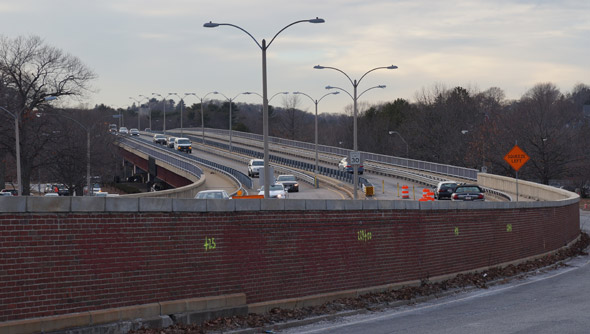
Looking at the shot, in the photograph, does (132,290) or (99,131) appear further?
(99,131)

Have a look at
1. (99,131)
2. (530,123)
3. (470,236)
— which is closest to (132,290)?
(470,236)

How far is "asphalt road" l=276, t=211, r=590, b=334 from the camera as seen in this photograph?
14.2 metres

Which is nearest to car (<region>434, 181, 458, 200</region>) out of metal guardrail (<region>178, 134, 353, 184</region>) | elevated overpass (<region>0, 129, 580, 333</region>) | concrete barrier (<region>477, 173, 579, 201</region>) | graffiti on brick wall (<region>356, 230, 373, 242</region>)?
concrete barrier (<region>477, 173, 579, 201</region>)

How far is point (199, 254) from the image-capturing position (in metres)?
14.2

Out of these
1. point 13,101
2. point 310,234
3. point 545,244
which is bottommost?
point 545,244

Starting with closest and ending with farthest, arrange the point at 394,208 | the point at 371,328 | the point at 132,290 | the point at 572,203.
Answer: the point at 132,290 < the point at 371,328 < the point at 394,208 < the point at 572,203

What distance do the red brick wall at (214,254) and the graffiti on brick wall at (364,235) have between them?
0.08ft

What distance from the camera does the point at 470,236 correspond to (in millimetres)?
22750

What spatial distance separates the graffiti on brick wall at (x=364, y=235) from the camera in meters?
18.1

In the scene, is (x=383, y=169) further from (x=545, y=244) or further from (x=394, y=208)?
(x=394, y=208)

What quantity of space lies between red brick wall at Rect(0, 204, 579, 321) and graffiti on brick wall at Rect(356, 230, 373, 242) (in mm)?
24

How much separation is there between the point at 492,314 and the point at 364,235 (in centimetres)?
364

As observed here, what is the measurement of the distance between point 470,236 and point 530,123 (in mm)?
59130

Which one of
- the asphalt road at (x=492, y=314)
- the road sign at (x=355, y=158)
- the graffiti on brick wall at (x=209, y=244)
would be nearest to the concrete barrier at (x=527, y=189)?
the road sign at (x=355, y=158)
